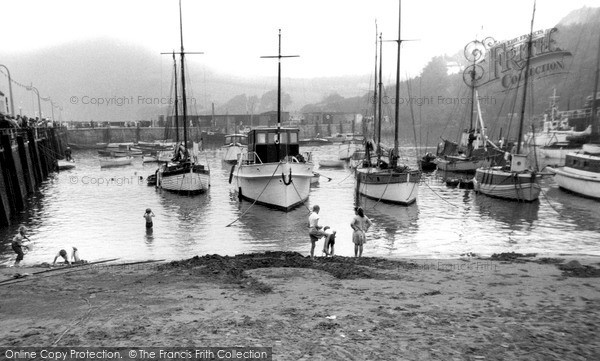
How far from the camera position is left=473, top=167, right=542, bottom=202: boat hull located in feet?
100

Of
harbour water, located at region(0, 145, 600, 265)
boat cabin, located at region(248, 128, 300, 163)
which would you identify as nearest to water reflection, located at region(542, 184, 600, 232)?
harbour water, located at region(0, 145, 600, 265)

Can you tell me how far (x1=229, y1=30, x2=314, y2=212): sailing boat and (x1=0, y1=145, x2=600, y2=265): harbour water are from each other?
100cm

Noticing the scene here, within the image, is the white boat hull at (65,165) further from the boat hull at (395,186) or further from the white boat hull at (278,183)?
the boat hull at (395,186)

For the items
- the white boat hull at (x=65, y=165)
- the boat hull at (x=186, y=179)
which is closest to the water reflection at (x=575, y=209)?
the boat hull at (x=186, y=179)

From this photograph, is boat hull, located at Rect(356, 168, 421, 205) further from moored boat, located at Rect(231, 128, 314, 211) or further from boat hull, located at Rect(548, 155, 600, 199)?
boat hull, located at Rect(548, 155, 600, 199)

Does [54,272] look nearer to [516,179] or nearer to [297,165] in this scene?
[297,165]

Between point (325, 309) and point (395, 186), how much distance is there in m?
22.2

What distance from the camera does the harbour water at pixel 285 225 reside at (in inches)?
727

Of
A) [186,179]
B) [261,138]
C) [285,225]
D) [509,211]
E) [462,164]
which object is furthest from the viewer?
[462,164]

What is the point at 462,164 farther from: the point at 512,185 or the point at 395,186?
the point at 395,186

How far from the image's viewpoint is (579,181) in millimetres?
33844

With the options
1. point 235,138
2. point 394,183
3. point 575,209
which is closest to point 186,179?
point 394,183

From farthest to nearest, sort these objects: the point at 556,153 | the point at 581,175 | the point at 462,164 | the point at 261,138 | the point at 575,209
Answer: the point at 556,153, the point at 462,164, the point at 581,175, the point at 261,138, the point at 575,209

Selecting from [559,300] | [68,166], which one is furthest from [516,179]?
[68,166]
